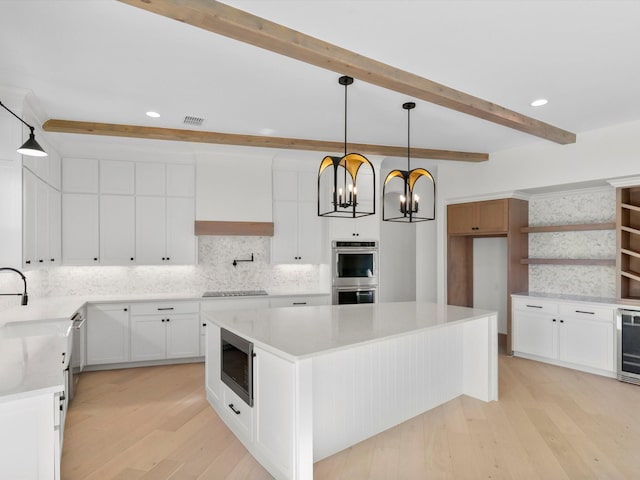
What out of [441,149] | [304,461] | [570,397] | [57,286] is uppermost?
[441,149]

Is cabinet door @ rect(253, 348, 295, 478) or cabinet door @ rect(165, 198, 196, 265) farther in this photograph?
cabinet door @ rect(165, 198, 196, 265)

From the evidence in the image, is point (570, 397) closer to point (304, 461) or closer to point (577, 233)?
point (577, 233)

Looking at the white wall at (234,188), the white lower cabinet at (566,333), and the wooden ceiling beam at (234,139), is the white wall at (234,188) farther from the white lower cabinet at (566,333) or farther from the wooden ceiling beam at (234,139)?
the white lower cabinet at (566,333)

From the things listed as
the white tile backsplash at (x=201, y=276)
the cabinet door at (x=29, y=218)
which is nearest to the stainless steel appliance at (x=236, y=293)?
the white tile backsplash at (x=201, y=276)

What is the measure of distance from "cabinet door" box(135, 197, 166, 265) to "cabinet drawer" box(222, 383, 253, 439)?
2.42 m

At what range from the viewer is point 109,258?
469cm

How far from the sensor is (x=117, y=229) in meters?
4.72

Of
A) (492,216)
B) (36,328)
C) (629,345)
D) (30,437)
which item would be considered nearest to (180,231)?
(36,328)

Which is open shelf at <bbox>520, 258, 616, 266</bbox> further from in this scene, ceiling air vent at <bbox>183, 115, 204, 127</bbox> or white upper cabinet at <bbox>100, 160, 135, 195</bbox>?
white upper cabinet at <bbox>100, 160, 135, 195</bbox>

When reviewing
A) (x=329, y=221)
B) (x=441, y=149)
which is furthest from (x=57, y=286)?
(x=441, y=149)

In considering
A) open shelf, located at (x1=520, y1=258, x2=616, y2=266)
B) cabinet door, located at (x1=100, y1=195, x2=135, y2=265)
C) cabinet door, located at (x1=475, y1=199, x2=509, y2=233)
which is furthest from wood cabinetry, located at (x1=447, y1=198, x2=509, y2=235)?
cabinet door, located at (x1=100, y1=195, x2=135, y2=265)

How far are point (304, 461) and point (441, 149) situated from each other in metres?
4.06

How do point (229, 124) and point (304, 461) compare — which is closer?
point (304, 461)

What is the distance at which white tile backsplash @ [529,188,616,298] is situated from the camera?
4.70 meters
